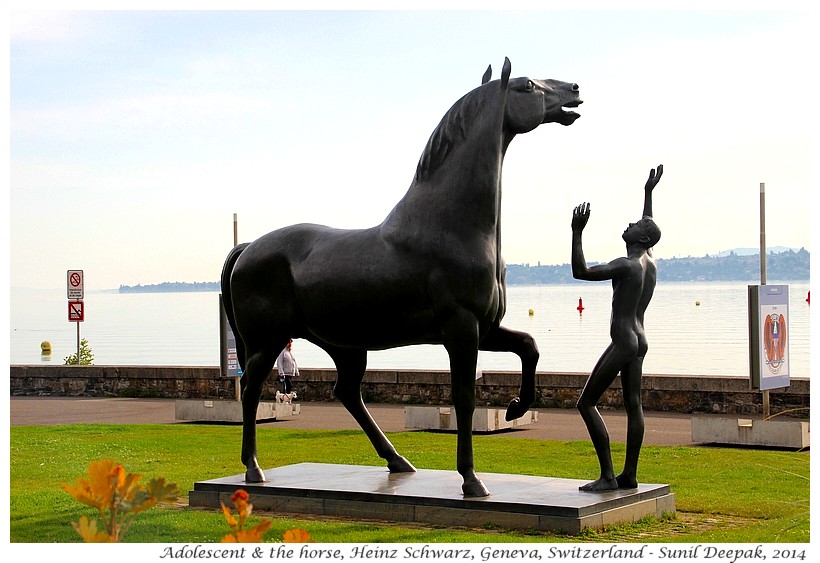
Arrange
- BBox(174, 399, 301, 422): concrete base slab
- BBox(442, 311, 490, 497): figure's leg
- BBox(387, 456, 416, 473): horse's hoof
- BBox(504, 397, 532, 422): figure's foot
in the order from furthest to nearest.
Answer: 1. BBox(174, 399, 301, 422): concrete base slab
2. BBox(387, 456, 416, 473): horse's hoof
3. BBox(504, 397, 532, 422): figure's foot
4. BBox(442, 311, 490, 497): figure's leg

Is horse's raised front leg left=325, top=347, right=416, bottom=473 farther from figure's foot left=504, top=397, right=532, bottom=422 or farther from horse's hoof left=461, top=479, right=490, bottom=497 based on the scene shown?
horse's hoof left=461, top=479, right=490, bottom=497

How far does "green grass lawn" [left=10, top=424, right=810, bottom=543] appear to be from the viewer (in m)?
8.34

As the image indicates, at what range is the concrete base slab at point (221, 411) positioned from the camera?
18.8 metres

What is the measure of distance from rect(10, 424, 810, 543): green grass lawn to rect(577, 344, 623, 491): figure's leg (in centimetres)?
45

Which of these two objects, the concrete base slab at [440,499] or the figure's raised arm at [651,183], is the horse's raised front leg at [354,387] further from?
the figure's raised arm at [651,183]

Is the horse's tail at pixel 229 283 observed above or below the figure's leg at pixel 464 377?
above

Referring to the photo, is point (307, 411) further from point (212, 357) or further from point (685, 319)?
point (685, 319)

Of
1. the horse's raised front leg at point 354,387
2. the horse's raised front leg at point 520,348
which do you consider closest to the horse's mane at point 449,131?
the horse's raised front leg at point 520,348

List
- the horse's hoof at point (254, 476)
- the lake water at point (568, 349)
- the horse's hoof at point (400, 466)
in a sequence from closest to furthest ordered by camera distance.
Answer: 1. the horse's hoof at point (254, 476)
2. the horse's hoof at point (400, 466)
3. the lake water at point (568, 349)

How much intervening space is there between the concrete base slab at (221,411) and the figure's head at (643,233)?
34.5ft

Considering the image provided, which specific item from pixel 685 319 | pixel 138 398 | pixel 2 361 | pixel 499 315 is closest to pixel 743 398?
pixel 499 315

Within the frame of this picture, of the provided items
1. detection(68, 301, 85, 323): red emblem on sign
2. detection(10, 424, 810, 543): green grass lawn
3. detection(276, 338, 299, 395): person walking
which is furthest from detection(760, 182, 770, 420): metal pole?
detection(68, 301, 85, 323): red emblem on sign

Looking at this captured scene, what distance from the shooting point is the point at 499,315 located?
9203 mm

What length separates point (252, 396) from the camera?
9.98m
